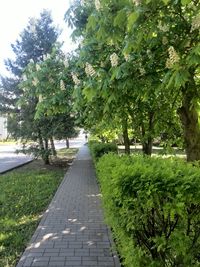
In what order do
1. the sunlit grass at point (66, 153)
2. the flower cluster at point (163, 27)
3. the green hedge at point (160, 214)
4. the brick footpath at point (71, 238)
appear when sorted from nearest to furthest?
the green hedge at point (160, 214)
the flower cluster at point (163, 27)
the brick footpath at point (71, 238)
the sunlit grass at point (66, 153)

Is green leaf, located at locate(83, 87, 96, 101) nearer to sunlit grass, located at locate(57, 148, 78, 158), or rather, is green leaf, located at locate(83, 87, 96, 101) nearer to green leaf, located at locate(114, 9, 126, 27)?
green leaf, located at locate(114, 9, 126, 27)

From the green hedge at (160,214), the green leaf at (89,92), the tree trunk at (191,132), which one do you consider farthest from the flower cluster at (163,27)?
the tree trunk at (191,132)

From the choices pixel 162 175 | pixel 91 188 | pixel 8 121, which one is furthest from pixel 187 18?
pixel 8 121

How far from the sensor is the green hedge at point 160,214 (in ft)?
11.3

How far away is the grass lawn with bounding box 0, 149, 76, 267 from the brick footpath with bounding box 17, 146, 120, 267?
0.76ft

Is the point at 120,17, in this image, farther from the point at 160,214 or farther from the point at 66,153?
the point at 66,153

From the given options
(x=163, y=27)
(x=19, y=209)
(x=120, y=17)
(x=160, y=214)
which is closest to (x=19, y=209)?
(x=19, y=209)

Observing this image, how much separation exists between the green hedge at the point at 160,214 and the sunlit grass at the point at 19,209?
2579 mm

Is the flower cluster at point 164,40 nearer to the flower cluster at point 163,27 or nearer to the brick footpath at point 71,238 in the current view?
the flower cluster at point 163,27

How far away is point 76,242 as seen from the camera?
6.43m

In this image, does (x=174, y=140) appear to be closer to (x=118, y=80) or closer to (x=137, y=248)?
(x=118, y=80)

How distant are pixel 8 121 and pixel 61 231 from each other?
55.8ft

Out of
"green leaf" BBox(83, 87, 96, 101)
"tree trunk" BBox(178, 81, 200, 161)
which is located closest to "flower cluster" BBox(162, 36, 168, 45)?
"green leaf" BBox(83, 87, 96, 101)

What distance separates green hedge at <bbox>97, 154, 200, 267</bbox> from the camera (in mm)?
3436
